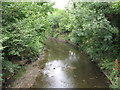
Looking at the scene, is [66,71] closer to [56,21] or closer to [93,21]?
[93,21]

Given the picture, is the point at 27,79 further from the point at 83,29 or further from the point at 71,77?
the point at 83,29

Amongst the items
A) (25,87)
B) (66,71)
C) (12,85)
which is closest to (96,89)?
(66,71)

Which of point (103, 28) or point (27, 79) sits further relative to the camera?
point (27, 79)

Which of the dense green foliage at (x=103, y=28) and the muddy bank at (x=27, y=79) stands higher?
the dense green foliage at (x=103, y=28)

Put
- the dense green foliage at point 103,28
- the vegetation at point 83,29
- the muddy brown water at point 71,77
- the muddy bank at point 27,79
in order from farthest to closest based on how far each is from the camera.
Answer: the muddy brown water at point 71,77, the muddy bank at point 27,79, the dense green foliage at point 103,28, the vegetation at point 83,29

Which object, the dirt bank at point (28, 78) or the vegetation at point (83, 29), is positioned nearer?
the vegetation at point (83, 29)

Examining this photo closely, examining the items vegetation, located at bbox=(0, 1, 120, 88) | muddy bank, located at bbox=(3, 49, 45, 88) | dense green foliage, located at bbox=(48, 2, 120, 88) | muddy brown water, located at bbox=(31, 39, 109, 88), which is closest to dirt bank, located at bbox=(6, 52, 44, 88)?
muddy bank, located at bbox=(3, 49, 45, 88)

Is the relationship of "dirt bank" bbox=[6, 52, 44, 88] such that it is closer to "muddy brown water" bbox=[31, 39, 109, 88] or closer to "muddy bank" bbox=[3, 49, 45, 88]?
"muddy bank" bbox=[3, 49, 45, 88]

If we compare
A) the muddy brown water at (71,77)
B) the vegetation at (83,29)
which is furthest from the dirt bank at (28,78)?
the vegetation at (83,29)

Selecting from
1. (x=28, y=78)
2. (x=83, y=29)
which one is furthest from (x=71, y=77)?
(x=83, y=29)

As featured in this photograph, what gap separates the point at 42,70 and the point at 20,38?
150 inches

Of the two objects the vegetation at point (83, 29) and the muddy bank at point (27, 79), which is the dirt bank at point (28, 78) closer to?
the muddy bank at point (27, 79)

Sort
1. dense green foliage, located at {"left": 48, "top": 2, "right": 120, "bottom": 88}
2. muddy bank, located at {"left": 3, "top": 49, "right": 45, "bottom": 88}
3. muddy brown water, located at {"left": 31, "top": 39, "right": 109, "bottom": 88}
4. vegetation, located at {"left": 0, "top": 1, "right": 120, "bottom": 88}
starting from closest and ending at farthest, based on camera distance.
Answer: vegetation, located at {"left": 0, "top": 1, "right": 120, "bottom": 88} → dense green foliage, located at {"left": 48, "top": 2, "right": 120, "bottom": 88} → muddy bank, located at {"left": 3, "top": 49, "right": 45, "bottom": 88} → muddy brown water, located at {"left": 31, "top": 39, "right": 109, "bottom": 88}

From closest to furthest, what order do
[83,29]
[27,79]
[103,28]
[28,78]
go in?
1. [103,28]
2. [83,29]
3. [27,79]
4. [28,78]
